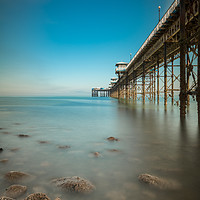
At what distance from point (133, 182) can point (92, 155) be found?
1512 millimetres

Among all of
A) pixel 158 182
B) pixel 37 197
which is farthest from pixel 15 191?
pixel 158 182

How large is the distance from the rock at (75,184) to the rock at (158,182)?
0.88 metres

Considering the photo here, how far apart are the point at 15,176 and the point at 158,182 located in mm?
2462

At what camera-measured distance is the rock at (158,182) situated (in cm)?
246

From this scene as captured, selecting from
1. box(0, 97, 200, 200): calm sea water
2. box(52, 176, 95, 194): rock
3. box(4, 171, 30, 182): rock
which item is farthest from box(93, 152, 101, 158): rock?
box(4, 171, 30, 182): rock

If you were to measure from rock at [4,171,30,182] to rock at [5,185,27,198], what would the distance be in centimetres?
30

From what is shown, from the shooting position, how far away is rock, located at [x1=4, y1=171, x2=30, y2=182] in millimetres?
2723

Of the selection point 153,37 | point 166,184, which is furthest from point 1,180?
point 153,37

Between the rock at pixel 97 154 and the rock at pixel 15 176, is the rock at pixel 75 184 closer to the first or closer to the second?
the rock at pixel 15 176

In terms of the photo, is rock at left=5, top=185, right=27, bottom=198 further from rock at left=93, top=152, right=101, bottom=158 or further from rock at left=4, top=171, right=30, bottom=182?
rock at left=93, top=152, right=101, bottom=158

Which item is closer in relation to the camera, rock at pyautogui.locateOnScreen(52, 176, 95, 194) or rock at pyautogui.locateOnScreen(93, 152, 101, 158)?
rock at pyautogui.locateOnScreen(52, 176, 95, 194)

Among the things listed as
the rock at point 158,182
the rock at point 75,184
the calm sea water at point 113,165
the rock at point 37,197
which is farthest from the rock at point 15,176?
the rock at point 158,182

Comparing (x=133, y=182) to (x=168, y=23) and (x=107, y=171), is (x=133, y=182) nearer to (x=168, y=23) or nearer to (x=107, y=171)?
(x=107, y=171)

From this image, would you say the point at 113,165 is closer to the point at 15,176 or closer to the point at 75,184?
the point at 75,184
